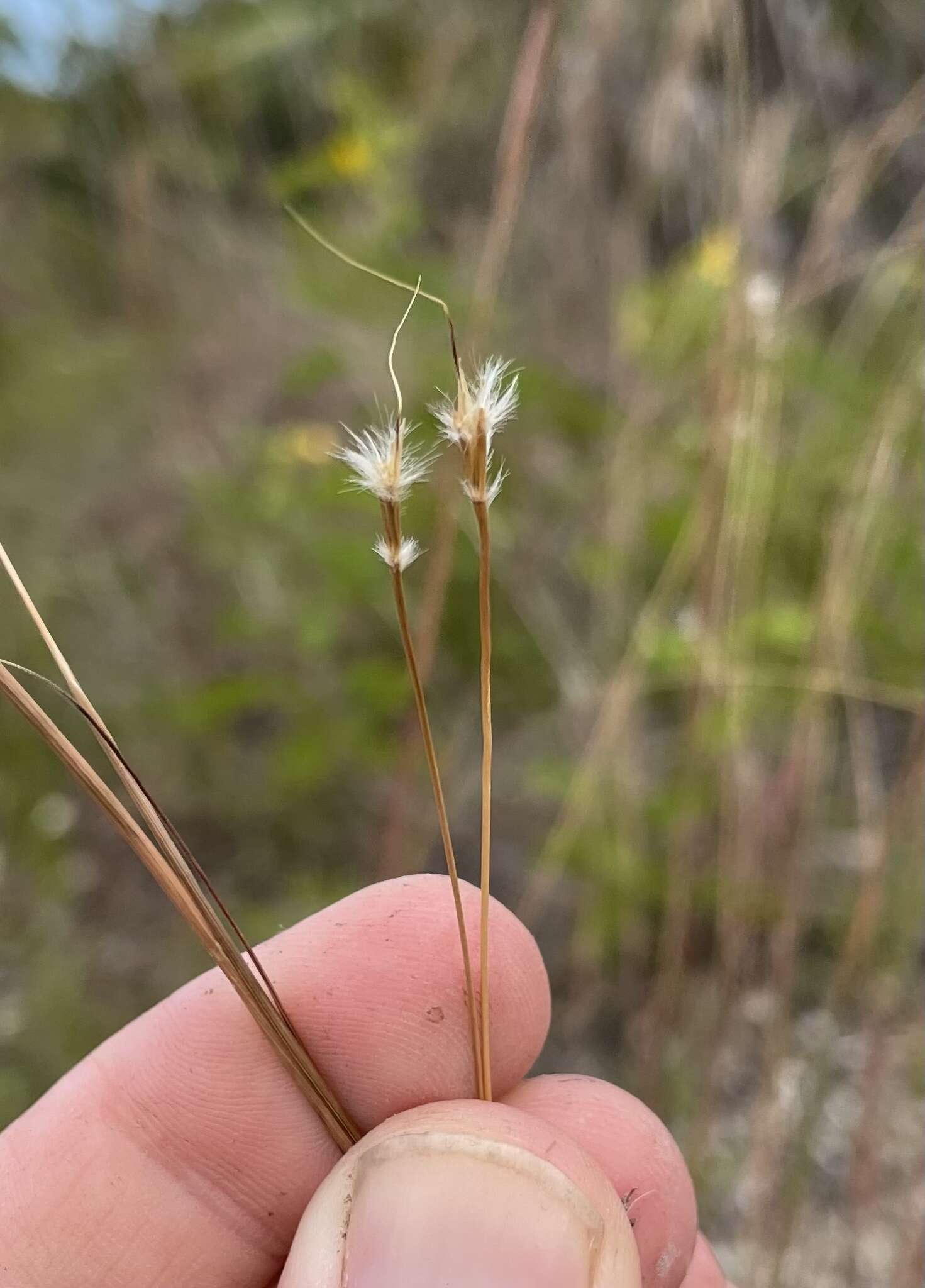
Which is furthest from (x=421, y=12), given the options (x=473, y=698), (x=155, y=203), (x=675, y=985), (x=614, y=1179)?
(x=614, y=1179)

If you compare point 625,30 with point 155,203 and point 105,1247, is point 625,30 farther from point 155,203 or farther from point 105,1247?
point 105,1247

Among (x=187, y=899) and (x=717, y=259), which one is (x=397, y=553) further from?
(x=717, y=259)

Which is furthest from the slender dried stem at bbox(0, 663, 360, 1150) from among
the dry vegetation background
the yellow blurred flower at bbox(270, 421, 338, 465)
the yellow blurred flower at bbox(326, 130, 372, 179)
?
the yellow blurred flower at bbox(326, 130, 372, 179)

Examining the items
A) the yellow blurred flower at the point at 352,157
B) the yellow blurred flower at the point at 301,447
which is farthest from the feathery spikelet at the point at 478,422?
the yellow blurred flower at the point at 352,157

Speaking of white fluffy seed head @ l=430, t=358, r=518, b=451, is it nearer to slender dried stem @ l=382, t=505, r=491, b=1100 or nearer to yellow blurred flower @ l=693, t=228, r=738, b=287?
slender dried stem @ l=382, t=505, r=491, b=1100

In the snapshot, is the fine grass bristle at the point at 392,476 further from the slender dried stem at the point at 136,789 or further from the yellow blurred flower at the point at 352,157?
the yellow blurred flower at the point at 352,157

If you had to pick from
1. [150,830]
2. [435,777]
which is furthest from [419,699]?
[150,830]
